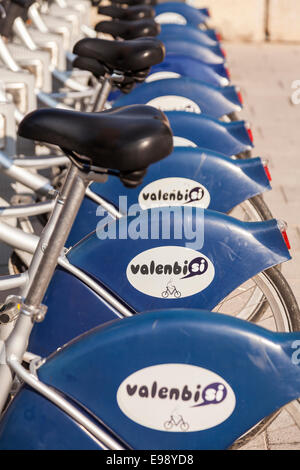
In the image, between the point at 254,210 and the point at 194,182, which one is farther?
the point at 254,210

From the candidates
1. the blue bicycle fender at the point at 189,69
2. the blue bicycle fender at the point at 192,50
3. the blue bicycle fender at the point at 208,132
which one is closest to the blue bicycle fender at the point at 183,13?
the blue bicycle fender at the point at 192,50

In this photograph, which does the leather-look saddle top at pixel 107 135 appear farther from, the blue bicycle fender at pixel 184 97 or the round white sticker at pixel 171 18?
the round white sticker at pixel 171 18

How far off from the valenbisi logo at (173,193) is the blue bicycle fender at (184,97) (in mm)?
927

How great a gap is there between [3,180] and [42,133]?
188 cm

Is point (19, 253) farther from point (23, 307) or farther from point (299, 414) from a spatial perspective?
point (299, 414)

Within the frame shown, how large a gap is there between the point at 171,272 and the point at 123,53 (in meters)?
0.90

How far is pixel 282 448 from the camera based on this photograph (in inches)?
105

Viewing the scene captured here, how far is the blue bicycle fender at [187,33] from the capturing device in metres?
5.20

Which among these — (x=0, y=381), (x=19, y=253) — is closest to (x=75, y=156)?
(x=0, y=381)

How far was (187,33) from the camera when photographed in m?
5.32

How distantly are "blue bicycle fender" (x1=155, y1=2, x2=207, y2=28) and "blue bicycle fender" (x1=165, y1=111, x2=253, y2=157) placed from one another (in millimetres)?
3183

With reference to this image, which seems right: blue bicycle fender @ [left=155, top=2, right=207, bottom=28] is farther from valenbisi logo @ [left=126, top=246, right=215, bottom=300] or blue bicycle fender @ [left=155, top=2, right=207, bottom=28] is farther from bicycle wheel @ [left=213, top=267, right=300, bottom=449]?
valenbisi logo @ [left=126, top=246, right=215, bottom=300]

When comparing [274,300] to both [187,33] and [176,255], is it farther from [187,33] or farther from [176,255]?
[187,33]

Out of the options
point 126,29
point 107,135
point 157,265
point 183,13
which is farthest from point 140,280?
point 183,13
